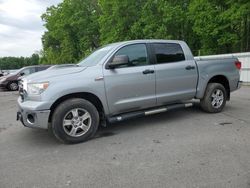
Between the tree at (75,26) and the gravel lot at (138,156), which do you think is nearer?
the gravel lot at (138,156)

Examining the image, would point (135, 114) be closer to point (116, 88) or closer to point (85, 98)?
point (116, 88)

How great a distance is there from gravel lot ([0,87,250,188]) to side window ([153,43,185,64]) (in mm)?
1440

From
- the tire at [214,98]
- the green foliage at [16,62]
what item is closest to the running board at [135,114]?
the tire at [214,98]

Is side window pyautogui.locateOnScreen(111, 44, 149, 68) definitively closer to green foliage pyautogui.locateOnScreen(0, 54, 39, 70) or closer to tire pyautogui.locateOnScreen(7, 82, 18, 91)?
tire pyautogui.locateOnScreen(7, 82, 18, 91)

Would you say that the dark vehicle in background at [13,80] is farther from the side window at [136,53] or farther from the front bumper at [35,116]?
the front bumper at [35,116]

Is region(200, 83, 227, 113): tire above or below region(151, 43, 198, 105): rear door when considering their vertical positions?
below

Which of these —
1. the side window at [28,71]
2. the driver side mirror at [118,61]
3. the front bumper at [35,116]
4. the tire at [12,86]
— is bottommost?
the tire at [12,86]

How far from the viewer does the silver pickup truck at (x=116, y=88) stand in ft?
14.9

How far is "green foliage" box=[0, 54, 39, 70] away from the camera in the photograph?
84.3m

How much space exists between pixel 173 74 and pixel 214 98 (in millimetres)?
1538

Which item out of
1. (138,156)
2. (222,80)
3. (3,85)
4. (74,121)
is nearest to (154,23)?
(3,85)

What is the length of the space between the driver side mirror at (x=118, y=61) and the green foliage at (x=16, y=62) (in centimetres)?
8480

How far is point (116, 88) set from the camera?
5004 mm

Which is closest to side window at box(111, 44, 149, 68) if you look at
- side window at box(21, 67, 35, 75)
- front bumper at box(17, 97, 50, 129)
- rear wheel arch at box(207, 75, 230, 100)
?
front bumper at box(17, 97, 50, 129)
